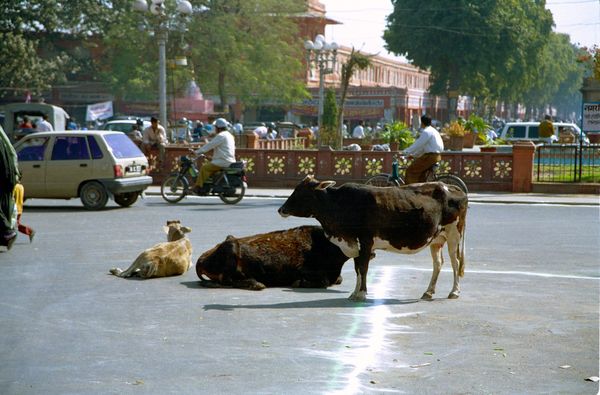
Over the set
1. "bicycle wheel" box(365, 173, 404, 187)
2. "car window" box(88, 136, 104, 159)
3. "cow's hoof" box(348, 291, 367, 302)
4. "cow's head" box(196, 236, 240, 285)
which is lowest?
"cow's hoof" box(348, 291, 367, 302)

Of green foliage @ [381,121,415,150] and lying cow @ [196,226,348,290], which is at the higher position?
green foliage @ [381,121,415,150]

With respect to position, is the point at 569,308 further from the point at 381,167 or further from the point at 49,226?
the point at 381,167

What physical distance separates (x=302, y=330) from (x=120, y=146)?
42.5 feet

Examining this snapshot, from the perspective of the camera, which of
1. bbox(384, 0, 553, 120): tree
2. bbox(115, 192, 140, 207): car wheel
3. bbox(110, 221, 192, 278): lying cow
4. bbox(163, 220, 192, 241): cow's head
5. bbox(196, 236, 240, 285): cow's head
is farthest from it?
bbox(384, 0, 553, 120): tree

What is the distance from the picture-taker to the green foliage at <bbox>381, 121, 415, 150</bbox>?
3556cm

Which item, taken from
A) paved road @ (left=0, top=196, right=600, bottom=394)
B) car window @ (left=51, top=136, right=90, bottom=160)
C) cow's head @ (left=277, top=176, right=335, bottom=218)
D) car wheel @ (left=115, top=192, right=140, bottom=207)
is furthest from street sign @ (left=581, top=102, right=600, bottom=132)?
cow's head @ (left=277, top=176, right=335, bottom=218)

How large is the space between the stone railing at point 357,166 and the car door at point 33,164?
7456 millimetres

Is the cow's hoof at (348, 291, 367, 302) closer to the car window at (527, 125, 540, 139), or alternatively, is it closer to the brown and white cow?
the brown and white cow

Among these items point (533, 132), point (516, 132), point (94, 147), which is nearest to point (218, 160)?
point (94, 147)

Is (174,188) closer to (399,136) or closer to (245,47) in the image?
(399,136)

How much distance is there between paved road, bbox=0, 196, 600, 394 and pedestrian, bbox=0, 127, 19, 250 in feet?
2.01

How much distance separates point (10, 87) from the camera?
68062 millimetres

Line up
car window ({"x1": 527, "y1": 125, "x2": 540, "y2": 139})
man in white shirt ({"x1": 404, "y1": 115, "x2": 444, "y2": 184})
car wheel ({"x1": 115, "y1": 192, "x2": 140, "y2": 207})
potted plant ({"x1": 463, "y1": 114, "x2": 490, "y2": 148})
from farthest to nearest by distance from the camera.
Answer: potted plant ({"x1": 463, "y1": 114, "x2": 490, "y2": 148}) → car window ({"x1": 527, "y1": 125, "x2": 540, "y2": 139}) → car wheel ({"x1": 115, "y1": 192, "x2": 140, "y2": 207}) → man in white shirt ({"x1": 404, "y1": 115, "x2": 444, "y2": 184})

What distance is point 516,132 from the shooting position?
4828 centimetres
